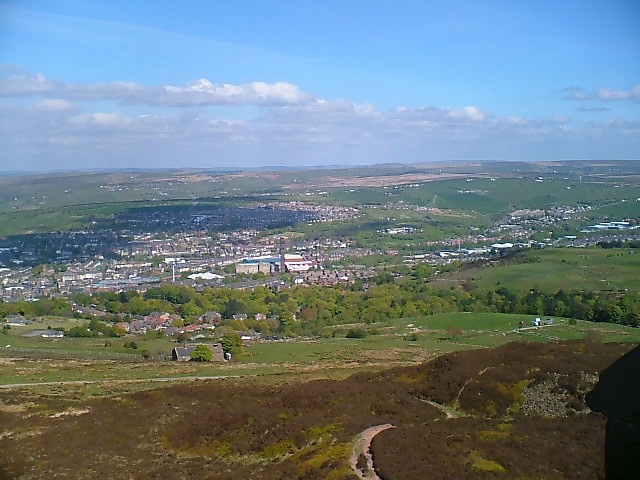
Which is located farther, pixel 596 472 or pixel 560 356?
pixel 560 356

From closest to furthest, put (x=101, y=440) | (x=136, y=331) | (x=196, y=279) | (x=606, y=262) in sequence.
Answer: (x=101, y=440)
(x=136, y=331)
(x=606, y=262)
(x=196, y=279)

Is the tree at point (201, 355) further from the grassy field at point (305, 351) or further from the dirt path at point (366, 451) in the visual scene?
the dirt path at point (366, 451)

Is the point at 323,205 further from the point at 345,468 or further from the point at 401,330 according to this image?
the point at 345,468

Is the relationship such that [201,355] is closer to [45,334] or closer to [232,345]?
[232,345]

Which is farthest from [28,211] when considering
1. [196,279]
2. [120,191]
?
[196,279]

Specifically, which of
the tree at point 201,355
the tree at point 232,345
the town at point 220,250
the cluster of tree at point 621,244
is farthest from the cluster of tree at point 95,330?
A: the cluster of tree at point 621,244

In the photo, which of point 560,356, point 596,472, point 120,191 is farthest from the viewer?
point 120,191
